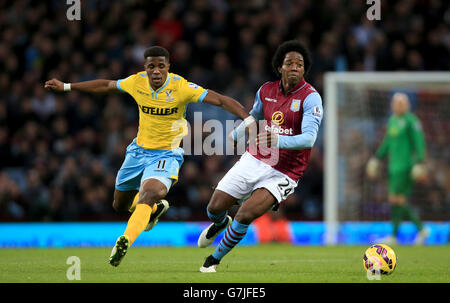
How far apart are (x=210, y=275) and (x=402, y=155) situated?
A: 772 centimetres

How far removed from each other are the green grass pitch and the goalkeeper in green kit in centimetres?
221

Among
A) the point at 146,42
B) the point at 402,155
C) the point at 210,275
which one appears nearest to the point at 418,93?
the point at 402,155

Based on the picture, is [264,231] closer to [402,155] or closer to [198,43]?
[402,155]

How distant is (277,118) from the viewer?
7.99 metres

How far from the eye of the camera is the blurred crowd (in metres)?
14.8

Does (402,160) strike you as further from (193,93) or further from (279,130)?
(279,130)

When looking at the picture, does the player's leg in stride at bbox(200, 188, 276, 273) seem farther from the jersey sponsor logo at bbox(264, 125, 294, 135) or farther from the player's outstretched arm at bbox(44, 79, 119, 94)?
the player's outstretched arm at bbox(44, 79, 119, 94)

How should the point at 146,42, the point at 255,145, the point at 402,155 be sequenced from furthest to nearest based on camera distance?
the point at 146,42 < the point at 402,155 < the point at 255,145

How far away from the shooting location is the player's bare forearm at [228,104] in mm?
8272

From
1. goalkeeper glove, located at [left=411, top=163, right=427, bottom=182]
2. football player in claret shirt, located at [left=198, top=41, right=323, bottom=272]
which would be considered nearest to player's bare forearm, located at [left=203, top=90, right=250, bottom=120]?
football player in claret shirt, located at [left=198, top=41, right=323, bottom=272]

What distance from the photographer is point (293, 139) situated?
7543mm

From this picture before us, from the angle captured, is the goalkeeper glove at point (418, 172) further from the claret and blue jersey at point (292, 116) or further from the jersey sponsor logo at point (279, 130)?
the jersey sponsor logo at point (279, 130)

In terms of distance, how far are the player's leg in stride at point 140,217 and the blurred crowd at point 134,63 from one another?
644cm

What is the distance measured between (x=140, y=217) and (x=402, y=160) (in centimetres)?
768
